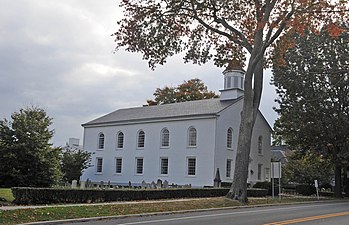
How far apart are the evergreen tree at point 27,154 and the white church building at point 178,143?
17527 mm

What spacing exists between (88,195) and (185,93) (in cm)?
4642

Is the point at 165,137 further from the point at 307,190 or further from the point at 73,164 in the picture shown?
the point at 307,190

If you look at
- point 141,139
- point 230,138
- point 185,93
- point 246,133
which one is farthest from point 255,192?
point 185,93

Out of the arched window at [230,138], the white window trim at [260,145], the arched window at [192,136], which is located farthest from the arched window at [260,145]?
the arched window at [192,136]

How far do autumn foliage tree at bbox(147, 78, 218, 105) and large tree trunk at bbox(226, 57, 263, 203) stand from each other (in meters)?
41.3

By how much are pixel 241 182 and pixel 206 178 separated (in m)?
19.6

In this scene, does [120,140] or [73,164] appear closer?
[73,164]

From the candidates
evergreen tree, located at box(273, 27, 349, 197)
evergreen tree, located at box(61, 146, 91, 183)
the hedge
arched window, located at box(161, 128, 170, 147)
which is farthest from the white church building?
the hedge

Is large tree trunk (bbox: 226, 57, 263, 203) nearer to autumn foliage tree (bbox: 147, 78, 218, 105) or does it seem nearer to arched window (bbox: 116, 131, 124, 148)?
arched window (bbox: 116, 131, 124, 148)

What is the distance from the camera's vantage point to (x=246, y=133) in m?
23.5

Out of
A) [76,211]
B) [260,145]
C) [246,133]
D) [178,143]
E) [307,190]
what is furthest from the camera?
[260,145]

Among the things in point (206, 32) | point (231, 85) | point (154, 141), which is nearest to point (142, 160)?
point (154, 141)

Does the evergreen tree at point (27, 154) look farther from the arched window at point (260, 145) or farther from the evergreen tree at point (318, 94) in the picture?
the arched window at point (260, 145)

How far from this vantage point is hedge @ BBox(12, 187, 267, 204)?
18891 millimetres
